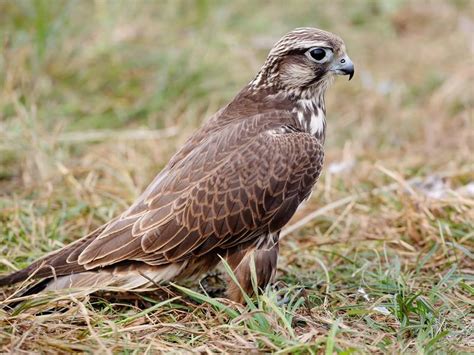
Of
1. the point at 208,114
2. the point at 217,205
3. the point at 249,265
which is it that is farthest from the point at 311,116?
the point at 208,114

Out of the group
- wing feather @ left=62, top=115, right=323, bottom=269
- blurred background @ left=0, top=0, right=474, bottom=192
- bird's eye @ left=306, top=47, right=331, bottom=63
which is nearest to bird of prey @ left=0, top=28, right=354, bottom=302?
wing feather @ left=62, top=115, right=323, bottom=269

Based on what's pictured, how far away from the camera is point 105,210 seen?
5414mm

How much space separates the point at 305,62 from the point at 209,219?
1.08 meters

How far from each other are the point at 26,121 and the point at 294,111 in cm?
259

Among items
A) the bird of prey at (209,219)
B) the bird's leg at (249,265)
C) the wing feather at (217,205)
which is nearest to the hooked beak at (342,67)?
the bird of prey at (209,219)

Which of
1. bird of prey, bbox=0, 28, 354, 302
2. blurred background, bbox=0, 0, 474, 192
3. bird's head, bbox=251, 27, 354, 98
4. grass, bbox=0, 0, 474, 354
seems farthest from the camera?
blurred background, bbox=0, 0, 474, 192

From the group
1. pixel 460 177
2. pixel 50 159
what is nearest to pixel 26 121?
pixel 50 159

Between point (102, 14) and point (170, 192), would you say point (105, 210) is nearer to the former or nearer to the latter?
point (170, 192)

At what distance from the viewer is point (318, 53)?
463cm

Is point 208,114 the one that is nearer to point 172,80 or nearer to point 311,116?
point 172,80

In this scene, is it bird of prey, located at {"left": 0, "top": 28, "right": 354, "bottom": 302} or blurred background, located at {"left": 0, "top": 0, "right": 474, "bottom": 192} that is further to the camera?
blurred background, located at {"left": 0, "top": 0, "right": 474, "bottom": 192}

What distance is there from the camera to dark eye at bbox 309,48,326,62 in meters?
4.62

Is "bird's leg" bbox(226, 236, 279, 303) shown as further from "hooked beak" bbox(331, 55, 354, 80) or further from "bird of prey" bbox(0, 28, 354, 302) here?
"hooked beak" bbox(331, 55, 354, 80)

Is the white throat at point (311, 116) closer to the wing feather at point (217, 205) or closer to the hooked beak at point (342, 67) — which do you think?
the hooked beak at point (342, 67)
